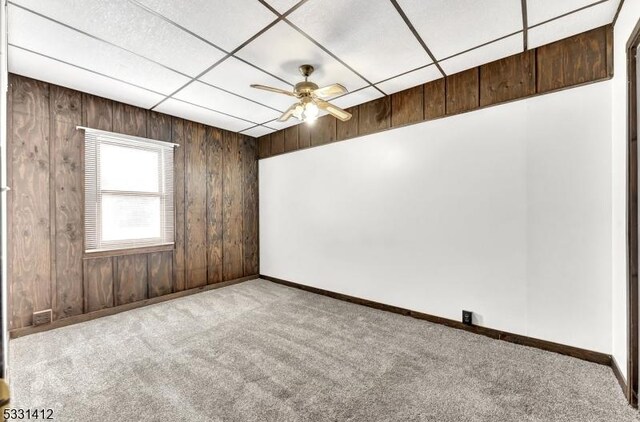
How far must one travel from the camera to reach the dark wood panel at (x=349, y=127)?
400 centimetres

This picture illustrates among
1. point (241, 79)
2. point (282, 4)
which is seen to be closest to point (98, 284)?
point (241, 79)

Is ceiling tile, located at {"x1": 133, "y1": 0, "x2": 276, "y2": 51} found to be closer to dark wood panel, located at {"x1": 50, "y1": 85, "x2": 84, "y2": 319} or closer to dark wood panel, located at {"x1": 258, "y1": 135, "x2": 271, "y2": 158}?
dark wood panel, located at {"x1": 50, "y1": 85, "x2": 84, "y2": 319}

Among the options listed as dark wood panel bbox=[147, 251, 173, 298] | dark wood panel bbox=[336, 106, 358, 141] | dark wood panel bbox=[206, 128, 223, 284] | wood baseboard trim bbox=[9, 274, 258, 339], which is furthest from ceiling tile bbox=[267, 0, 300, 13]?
wood baseboard trim bbox=[9, 274, 258, 339]

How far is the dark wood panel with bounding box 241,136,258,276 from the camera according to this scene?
17.1 ft

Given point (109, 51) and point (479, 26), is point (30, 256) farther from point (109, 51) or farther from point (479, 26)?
point (479, 26)

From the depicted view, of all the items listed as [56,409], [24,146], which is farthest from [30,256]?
[56,409]

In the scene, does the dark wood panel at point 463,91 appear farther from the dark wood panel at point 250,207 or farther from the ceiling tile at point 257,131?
the dark wood panel at point 250,207

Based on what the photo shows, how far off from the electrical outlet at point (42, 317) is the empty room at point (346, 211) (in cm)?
3

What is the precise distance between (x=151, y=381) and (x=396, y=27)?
130 inches

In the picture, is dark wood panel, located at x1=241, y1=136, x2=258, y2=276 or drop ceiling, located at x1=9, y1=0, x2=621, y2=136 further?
dark wood panel, located at x1=241, y1=136, x2=258, y2=276

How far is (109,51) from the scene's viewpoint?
2.63m

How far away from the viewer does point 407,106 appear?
3504mm

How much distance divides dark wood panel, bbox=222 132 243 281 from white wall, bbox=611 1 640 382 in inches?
181

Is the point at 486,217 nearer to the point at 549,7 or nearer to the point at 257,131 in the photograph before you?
the point at 549,7
